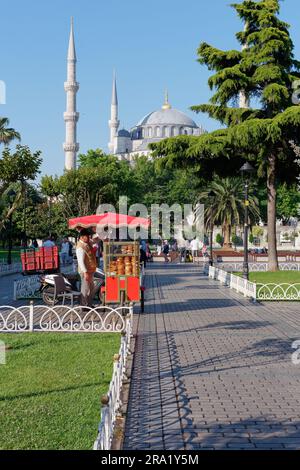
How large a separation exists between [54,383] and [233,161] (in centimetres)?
2083

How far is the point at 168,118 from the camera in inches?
4872

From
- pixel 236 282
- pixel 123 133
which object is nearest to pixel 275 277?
pixel 236 282

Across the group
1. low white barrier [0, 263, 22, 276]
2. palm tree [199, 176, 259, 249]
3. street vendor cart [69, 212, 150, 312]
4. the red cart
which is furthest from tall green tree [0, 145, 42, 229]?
palm tree [199, 176, 259, 249]

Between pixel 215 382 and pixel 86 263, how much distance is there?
225 inches

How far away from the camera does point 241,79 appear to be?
24828 mm

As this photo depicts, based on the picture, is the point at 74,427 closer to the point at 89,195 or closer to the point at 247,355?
the point at 247,355

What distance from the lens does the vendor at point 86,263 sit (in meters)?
12.4

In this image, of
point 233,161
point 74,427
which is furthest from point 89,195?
point 74,427

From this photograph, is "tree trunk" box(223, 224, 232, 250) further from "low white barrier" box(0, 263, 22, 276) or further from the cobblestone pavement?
the cobblestone pavement

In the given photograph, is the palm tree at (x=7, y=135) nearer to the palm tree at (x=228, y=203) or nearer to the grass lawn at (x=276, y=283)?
the grass lawn at (x=276, y=283)

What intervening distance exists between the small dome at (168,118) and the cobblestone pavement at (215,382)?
11175 centimetres

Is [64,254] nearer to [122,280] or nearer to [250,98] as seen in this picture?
[250,98]

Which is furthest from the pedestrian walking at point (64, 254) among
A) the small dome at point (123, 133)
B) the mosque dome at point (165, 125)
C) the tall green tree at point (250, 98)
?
the small dome at point (123, 133)
